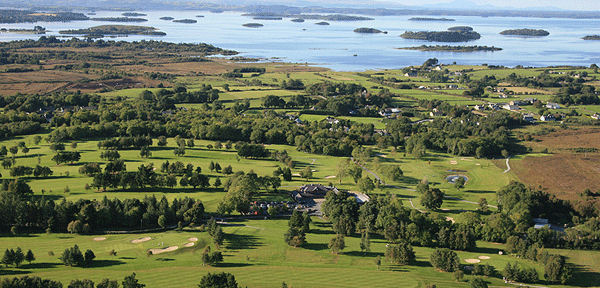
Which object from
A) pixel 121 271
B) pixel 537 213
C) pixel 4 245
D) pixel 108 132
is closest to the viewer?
pixel 121 271

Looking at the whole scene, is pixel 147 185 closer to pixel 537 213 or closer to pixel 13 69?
pixel 537 213

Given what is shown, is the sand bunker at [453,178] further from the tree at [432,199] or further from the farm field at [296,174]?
the tree at [432,199]

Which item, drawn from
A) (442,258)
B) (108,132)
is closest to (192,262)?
(442,258)

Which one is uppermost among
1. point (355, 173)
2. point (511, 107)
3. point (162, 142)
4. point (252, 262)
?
point (511, 107)

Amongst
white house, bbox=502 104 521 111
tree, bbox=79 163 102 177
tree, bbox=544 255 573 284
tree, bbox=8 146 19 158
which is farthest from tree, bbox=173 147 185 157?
white house, bbox=502 104 521 111

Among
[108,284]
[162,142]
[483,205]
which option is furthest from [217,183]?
[483,205]

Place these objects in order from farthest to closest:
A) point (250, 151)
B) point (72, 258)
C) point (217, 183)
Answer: point (250, 151)
point (217, 183)
point (72, 258)

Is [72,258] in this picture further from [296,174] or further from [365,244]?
[296,174]

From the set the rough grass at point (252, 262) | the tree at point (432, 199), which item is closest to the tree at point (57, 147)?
the rough grass at point (252, 262)
